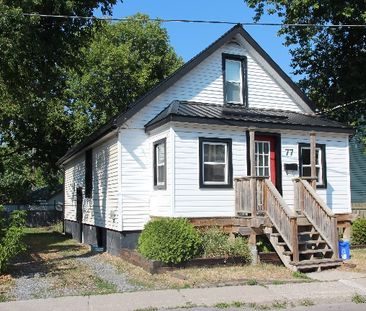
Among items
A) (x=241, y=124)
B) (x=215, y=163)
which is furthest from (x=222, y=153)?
(x=241, y=124)

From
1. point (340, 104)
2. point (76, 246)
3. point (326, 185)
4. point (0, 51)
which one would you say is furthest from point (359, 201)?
point (0, 51)

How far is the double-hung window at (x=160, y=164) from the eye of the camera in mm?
14430

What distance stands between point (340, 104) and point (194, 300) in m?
18.5

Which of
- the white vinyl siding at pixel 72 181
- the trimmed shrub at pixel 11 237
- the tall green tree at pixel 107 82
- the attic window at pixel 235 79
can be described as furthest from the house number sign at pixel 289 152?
the tall green tree at pixel 107 82

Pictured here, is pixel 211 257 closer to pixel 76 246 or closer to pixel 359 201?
pixel 76 246

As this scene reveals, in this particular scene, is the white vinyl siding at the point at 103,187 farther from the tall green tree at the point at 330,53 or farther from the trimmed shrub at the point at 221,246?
the tall green tree at the point at 330,53

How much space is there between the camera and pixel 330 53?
25484 mm

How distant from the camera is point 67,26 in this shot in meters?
14.8

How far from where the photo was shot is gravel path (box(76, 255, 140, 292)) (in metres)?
10.4

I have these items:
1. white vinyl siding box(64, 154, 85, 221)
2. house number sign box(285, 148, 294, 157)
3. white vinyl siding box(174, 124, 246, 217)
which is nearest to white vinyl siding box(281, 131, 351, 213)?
house number sign box(285, 148, 294, 157)

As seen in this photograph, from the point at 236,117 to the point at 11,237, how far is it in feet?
23.7

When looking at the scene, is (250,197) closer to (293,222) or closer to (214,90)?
(293,222)

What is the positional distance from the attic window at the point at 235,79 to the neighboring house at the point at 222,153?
0.11ft

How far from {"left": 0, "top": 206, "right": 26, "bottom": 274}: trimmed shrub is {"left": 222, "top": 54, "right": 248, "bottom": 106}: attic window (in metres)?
8.08
